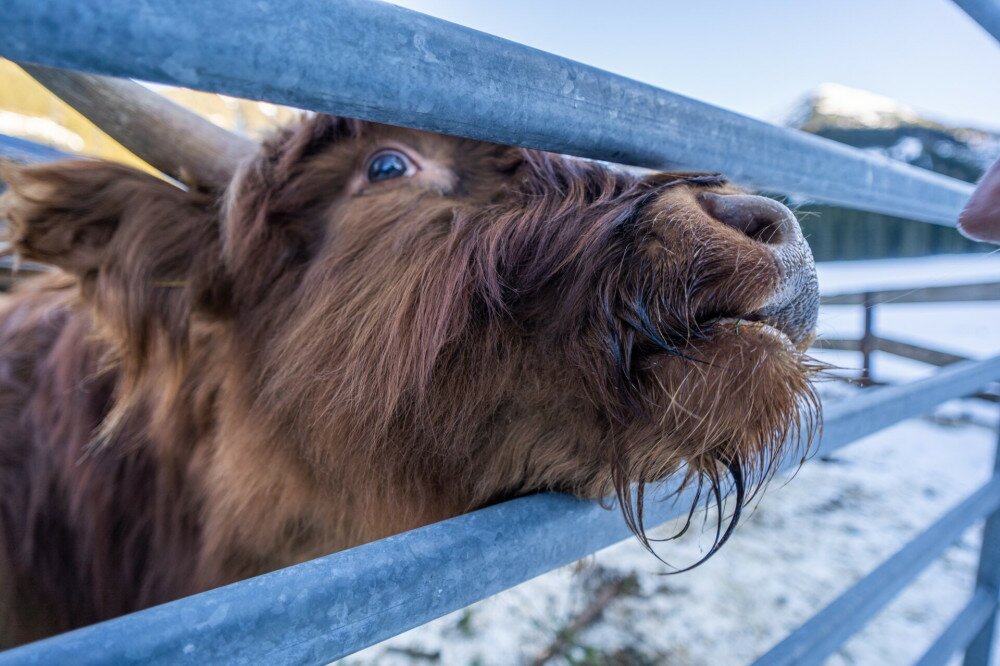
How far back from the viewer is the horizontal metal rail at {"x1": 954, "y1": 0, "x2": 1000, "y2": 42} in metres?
1.23

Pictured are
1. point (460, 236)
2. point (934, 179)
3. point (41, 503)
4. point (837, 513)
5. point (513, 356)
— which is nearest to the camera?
point (513, 356)

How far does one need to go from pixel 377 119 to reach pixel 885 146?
1145 centimetres


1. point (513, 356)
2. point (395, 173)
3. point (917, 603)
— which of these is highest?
point (395, 173)

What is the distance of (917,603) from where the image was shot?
3457 millimetres

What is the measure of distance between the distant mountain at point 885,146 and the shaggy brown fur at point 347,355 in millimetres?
3741

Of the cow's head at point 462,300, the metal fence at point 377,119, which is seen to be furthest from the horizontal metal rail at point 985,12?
the cow's head at point 462,300

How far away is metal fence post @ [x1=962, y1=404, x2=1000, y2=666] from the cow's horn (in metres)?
3.03

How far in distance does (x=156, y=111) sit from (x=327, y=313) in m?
0.85

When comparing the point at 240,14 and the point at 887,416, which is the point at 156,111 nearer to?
the point at 240,14

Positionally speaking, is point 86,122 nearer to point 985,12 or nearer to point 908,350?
point 985,12

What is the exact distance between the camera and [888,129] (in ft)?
30.6

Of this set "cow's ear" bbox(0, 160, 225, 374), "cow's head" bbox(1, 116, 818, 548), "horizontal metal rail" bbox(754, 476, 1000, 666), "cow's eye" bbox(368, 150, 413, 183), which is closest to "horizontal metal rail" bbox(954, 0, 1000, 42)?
"cow's head" bbox(1, 116, 818, 548)

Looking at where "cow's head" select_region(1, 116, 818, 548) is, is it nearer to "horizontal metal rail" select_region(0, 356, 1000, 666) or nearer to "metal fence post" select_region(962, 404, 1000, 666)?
"horizontal metal rail" select_region(0, 356, 1000, 666)

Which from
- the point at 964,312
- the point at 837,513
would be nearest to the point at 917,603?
the point at 837,513
